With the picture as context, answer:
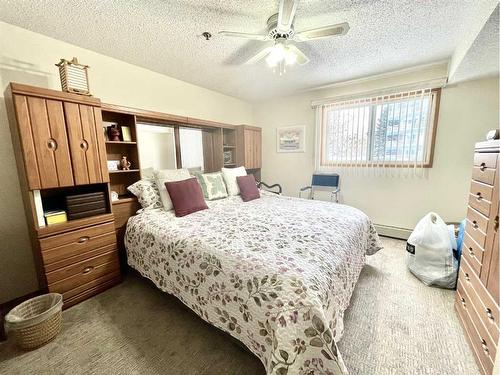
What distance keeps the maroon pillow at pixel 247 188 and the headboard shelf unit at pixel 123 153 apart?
1286 mm

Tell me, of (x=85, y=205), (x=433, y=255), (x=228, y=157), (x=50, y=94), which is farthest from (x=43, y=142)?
(x=433, y=255)

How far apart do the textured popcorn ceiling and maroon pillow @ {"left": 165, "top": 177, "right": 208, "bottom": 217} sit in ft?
4.61

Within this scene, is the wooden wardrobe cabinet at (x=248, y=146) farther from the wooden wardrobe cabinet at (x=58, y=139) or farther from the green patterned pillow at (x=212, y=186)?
the wooden wardrobe cabinet at (x=58, y=139)

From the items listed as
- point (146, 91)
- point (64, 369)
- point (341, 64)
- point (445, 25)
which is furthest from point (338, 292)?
point (146, 91)

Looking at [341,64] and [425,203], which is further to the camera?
[425,203]

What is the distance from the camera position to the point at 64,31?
1799 mm

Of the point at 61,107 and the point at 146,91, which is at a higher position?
the point at 146,91

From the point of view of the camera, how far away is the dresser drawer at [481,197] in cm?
123

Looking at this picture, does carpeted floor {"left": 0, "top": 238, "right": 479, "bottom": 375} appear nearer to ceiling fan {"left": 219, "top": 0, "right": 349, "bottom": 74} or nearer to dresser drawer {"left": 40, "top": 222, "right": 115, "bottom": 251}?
dresser drawer {"left": 40, "top": 222, "right": 115, "bottom": 251}

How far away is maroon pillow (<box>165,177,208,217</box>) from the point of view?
6.97ft

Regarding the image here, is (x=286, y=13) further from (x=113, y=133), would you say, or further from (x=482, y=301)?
(x=482, y=301)

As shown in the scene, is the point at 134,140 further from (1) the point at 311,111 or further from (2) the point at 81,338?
(1) the point at 311,111

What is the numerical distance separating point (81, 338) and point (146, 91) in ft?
8.49

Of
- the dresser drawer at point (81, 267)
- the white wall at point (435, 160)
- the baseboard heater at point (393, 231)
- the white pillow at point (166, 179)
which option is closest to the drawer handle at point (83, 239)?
the dresser drawer at point (81, 267)
